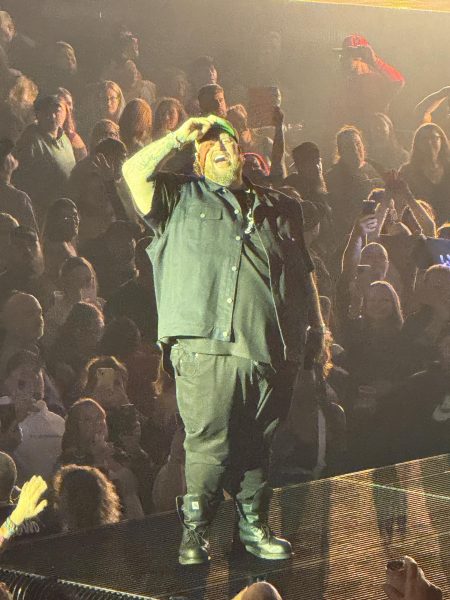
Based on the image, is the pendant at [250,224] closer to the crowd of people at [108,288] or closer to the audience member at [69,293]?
the crowd of people at [108,288]

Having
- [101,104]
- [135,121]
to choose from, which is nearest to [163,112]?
[135,121]

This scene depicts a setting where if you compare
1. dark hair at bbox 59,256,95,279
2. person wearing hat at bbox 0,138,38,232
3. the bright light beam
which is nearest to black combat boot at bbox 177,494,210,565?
dark hair at bbox 59,256,95,279

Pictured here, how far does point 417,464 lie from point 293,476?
0.72m

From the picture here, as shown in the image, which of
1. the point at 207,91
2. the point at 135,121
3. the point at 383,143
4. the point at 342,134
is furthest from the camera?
the point at 383,143

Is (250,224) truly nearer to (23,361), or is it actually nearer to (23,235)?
(23,235)

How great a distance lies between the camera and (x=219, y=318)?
3.79 meters

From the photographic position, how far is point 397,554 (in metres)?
3.79

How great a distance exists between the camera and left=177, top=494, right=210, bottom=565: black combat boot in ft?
12.2

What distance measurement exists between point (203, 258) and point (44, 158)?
2.67 feet

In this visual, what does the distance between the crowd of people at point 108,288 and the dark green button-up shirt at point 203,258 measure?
133 mm

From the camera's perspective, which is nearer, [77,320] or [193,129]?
[193,129]

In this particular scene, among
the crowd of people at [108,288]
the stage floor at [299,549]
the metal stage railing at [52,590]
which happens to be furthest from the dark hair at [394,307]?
the metal stage railing at [52,590]

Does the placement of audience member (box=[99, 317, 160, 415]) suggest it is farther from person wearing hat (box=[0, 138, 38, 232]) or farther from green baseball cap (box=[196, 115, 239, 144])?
green baseball cap (box=[196, 115, 239, 144])

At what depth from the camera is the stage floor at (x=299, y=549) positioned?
351 cm
